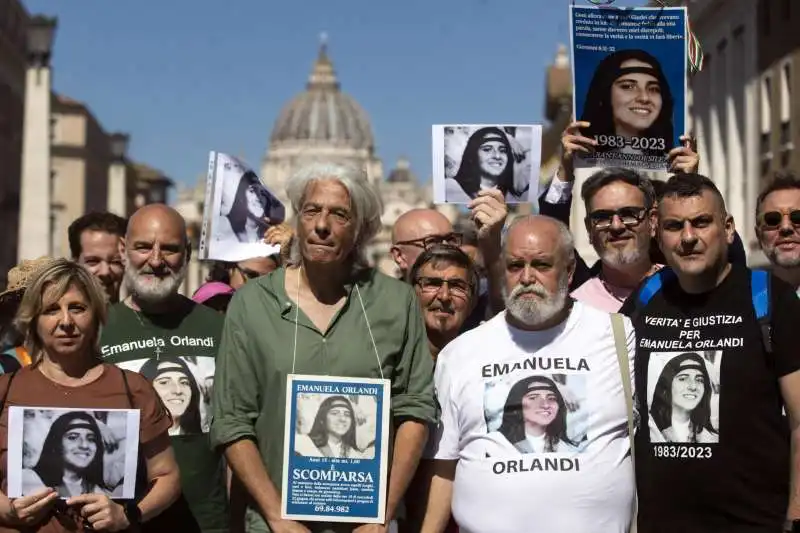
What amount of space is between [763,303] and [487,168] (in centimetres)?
224

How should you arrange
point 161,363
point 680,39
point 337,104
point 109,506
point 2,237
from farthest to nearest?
point 337,104 → point 2,237 → point 680,39 → point 161,363 → point 109,506

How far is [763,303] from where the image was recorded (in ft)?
18.3

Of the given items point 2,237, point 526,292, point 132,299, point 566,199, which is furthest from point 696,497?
point 2,237

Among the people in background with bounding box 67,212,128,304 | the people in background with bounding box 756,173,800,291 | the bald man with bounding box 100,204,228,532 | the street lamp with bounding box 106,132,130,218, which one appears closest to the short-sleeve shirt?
the bald man with bounding box 100,204,228,532

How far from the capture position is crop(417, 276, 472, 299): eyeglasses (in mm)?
6477

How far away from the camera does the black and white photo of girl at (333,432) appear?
213 inches

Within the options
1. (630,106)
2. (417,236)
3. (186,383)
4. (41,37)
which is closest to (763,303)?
(630,106)

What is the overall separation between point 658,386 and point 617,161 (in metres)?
1.55

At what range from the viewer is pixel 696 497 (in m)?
5.54

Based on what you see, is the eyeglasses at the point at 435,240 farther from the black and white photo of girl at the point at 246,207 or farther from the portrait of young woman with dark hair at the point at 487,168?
the black and white photo of girl at the point at 246,207

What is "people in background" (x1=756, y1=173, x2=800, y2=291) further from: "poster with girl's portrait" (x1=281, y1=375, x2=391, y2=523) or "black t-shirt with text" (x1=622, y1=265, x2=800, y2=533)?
"poster with girl's portrait" (x1=281, y1=375, x2=391, y2=523)

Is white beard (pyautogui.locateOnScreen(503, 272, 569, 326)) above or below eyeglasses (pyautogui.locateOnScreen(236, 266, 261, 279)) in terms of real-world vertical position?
below

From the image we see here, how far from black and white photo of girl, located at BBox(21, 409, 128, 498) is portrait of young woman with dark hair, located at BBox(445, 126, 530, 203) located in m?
2.57

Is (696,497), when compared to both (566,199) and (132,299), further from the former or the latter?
(132,299)
